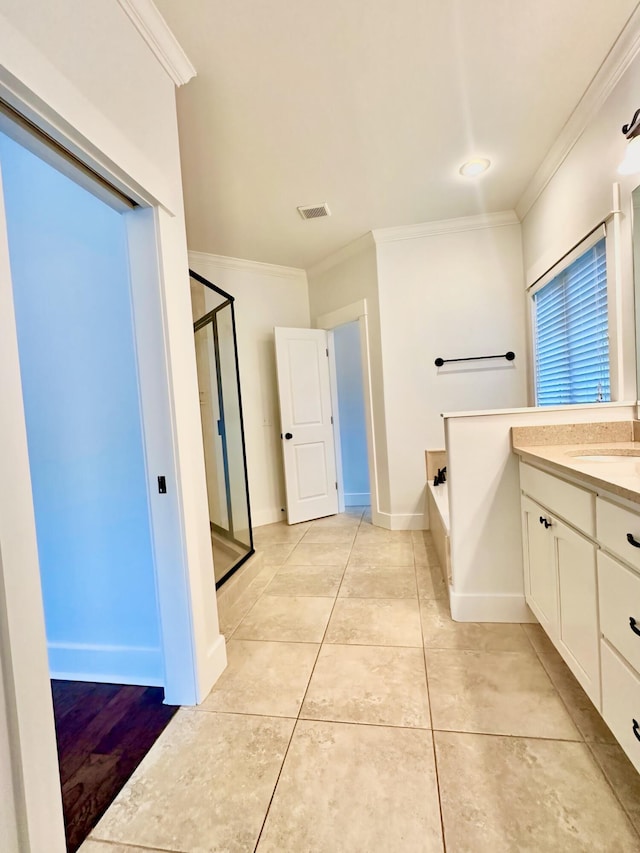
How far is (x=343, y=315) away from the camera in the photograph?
382 cm

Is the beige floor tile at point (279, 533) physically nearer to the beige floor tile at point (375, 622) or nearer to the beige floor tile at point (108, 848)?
the beige floor tile at point (375, 622)

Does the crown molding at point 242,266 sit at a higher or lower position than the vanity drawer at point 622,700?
higher

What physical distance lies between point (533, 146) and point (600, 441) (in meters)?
1.84

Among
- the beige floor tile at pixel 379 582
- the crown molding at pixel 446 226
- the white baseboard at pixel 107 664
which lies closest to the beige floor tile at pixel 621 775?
the beige floor tile at pixel 379 582

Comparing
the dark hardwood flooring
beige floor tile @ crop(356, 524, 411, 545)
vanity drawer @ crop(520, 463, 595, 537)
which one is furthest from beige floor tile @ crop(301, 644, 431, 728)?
beige floor tile @ crop(356, 524, 411, 545)

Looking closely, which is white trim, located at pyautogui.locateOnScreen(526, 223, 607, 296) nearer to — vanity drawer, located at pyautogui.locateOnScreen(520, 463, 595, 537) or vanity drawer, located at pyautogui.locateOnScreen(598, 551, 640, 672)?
vanity drawer, located at pyautogui.locateOnScreen(520, 463, 595, 537)

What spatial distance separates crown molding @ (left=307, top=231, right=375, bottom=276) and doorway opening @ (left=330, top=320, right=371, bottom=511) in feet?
2.48

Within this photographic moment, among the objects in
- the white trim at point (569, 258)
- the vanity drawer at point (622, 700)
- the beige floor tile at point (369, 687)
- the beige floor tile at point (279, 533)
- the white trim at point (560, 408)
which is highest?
the white trim at point (569, 258)

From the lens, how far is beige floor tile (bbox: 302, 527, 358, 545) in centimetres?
332

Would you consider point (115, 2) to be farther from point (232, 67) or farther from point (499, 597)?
point (499, 597)

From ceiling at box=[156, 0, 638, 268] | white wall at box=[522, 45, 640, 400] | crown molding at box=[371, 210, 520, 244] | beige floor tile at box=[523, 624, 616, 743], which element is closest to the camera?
beige floor tile at box=[523, 624, 616, 743]

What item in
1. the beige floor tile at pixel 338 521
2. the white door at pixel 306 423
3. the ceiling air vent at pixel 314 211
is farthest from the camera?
the white door at pixel 306 423

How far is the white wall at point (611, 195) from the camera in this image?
1745mm

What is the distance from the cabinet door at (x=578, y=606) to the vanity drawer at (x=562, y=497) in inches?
1.8
